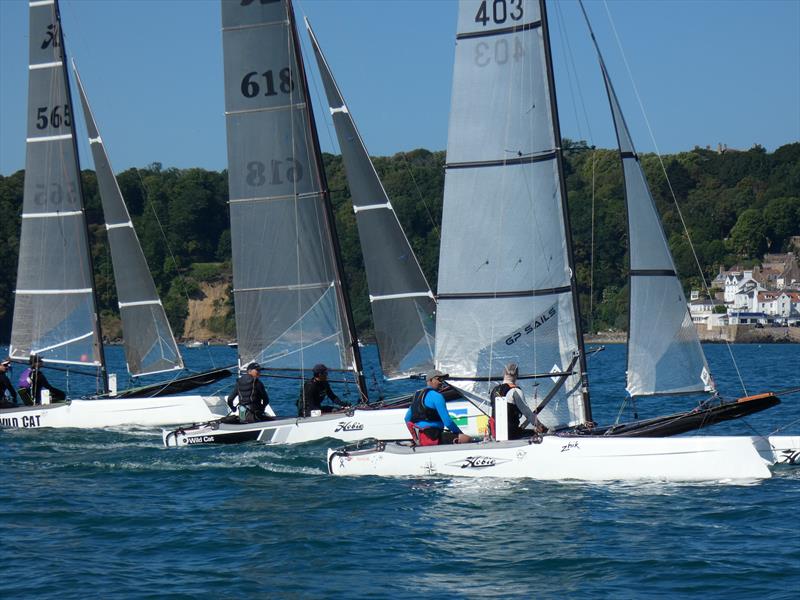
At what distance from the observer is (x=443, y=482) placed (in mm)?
15414

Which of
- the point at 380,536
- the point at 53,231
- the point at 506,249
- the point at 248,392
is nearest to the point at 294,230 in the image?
the point at 248,392

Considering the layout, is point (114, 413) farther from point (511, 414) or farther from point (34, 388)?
point (511, 414)

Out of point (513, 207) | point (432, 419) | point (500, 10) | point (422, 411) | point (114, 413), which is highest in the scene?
point (500, 10)

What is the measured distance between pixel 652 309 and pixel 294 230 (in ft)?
28.0

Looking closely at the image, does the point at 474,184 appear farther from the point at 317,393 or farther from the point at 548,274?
the point at 317,393

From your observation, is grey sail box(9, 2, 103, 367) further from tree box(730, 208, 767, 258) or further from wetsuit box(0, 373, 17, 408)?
tree box(730, 208, 767, 258)

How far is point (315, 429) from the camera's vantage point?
19.8 meters

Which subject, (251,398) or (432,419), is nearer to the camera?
(432,419)

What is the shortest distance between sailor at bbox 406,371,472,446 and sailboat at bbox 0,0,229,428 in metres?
10.7

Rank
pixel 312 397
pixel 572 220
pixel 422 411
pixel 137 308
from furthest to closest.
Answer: pixel 572 220, pixel 137 308, pixel 312 397, pixel 422 411

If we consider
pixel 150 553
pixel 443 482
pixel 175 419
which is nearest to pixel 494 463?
pixel 443 482

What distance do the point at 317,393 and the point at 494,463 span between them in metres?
5.97

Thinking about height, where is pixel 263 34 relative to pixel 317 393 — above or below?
above

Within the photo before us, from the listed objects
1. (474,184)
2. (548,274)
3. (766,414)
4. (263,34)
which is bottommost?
(766,414)
